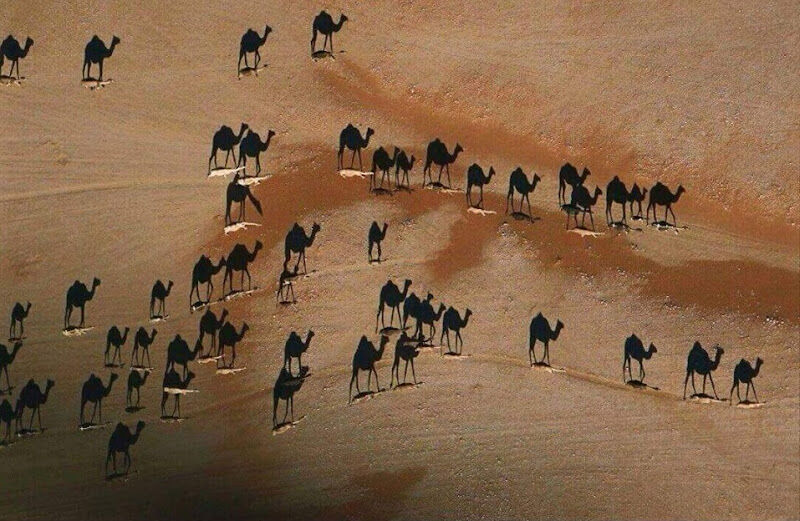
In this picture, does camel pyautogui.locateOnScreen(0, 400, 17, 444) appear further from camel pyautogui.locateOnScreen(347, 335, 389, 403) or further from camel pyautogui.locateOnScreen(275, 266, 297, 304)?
camel pyautogui.locateOnScreen(347, 335, 389, 403)

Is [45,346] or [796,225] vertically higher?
[796,225]

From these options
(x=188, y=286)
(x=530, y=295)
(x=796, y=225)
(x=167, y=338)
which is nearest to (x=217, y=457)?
(x=167, y=338)

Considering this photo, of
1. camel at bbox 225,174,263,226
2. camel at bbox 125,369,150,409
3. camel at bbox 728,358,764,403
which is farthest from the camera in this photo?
camel at bbox 125,369,150,409

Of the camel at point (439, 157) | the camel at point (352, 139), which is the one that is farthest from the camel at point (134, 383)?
the camel at point (439, 157)

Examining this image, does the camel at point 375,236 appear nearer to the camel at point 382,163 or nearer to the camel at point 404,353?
the camel at point 382,163

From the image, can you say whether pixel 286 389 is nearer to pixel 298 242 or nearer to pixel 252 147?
pixel 298 242

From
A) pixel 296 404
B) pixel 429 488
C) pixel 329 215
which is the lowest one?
pixel 429 488

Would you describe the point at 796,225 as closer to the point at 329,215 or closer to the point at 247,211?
the point at 329,215

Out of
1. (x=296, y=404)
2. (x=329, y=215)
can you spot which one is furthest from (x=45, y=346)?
(x=329, y=215)

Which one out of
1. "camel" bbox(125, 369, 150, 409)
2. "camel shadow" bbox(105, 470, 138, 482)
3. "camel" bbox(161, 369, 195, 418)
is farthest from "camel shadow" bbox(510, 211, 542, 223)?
"camel shadow" bbox(105, 470, 138, 482)
